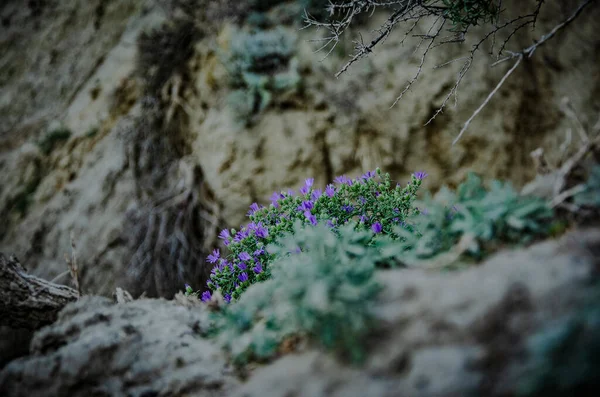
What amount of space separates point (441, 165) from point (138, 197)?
12.1 feet

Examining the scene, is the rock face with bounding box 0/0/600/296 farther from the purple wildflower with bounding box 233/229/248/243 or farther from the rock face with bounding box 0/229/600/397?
the rock face with bounding box 0/229/600/397

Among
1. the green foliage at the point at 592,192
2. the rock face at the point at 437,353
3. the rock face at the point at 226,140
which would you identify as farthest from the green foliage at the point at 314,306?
the rock face at the point at 226,140

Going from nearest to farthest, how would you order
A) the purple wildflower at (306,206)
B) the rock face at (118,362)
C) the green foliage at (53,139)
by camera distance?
the rock face at (118,362) < the purple wildflower at (306,206) < the green foliage at (53,139)

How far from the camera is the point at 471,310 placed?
44.6 inches

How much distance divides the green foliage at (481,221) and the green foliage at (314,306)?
25 cm

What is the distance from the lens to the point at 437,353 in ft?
3.62

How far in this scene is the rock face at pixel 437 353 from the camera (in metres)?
0.96

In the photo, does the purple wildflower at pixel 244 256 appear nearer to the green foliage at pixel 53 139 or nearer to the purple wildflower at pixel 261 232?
the purple wildflower at pixel 261 232

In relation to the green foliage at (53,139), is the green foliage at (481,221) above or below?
below

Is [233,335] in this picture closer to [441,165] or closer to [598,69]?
[441,165]

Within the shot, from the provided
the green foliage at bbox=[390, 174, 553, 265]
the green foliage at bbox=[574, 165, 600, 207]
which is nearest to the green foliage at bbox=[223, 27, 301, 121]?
the green foliage at bbox=[390, 174, 553, 265]

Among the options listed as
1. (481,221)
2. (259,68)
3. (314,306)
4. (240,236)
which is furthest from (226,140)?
(314,306)

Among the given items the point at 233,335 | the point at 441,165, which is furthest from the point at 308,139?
the point at 233,335

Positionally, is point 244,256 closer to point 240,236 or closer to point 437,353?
point 240,236
